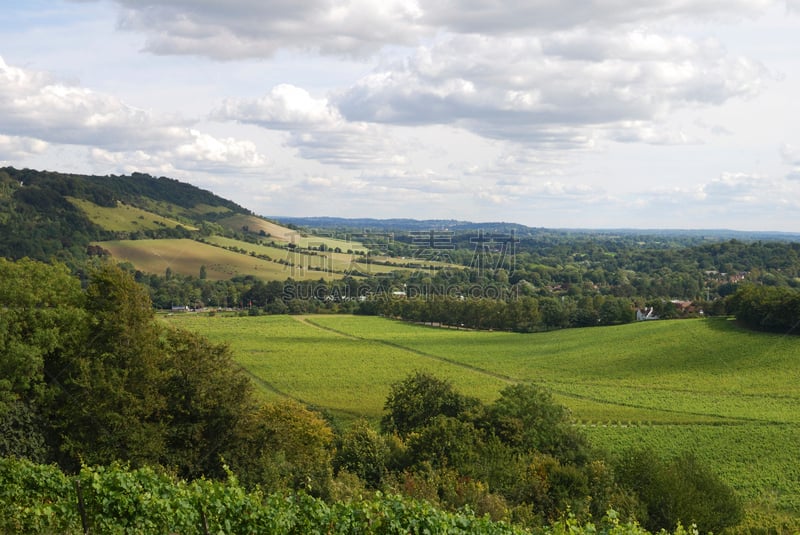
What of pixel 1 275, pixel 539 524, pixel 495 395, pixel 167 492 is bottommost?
pixel 495 395

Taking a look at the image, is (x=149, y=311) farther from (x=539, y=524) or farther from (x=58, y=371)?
(x=539, y=524)

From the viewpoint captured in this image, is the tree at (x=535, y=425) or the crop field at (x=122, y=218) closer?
the tree at (x=535, y=425)

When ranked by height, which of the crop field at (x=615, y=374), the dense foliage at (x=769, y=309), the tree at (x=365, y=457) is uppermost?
the dense foliage at (x=769, y=309)

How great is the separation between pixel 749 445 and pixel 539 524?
2589 centimetres

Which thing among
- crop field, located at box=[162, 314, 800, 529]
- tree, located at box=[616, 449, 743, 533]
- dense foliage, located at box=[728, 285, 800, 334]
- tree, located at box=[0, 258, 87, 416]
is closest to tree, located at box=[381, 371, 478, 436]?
crop field, located at box=[162, 314, 800, 529]

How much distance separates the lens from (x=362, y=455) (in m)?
29.1

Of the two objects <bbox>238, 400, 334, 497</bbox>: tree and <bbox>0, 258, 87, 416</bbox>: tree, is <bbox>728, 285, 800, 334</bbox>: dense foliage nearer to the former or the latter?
<bbox>238, 400, 334, 497</bbox>: tree

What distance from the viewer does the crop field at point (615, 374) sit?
41134 mm

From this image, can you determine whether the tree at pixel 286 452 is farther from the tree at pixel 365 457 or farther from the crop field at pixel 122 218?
the crop field at pixel 122 218

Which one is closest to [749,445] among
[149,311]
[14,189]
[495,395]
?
[495,395]

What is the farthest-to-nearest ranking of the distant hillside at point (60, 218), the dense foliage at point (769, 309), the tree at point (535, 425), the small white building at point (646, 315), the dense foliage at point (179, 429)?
the distant hillside at point (60, 218), the small white building at point (646, 315), the dense foliage at point (769, 309), the tree at point (535, 425), the dense foliage at point (179, 429)

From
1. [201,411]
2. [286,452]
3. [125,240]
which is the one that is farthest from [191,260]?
[201,411]

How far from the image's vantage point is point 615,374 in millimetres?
65688

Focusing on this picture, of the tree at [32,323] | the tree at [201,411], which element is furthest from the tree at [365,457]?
the tree at [32,323]
